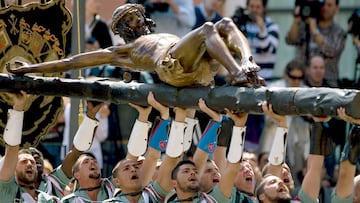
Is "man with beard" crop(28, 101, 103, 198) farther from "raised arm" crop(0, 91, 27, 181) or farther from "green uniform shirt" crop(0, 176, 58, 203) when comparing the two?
"raised arm" crop(0, 91, 27, 181)

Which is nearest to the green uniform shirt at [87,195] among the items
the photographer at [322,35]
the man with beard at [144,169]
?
the man with beard at [144,169]

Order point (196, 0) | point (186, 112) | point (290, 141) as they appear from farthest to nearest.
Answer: point (196, 0), point (290, 141), point (186, 112)

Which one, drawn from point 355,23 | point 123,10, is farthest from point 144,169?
point 355,23

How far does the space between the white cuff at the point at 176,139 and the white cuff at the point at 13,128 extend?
115 centimetres

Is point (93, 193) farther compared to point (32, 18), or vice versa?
point (32, 18)

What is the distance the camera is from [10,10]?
1240 cm

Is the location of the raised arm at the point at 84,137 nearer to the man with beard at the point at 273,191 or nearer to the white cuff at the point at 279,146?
the man with beard at the point at 273,191

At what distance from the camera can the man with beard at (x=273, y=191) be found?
10.5 m

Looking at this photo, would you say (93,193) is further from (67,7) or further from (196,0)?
(196,0)

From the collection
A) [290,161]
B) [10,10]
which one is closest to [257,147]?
[290,161]

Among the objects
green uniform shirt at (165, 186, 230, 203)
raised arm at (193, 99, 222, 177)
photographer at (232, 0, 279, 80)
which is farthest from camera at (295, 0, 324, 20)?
green uniform shirt at (165, 186, 230, 203)

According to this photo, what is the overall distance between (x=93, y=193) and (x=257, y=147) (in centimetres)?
346

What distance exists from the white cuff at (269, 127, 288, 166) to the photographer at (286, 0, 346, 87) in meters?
4.25

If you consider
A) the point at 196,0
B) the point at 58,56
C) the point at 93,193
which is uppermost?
the point at 196,0
